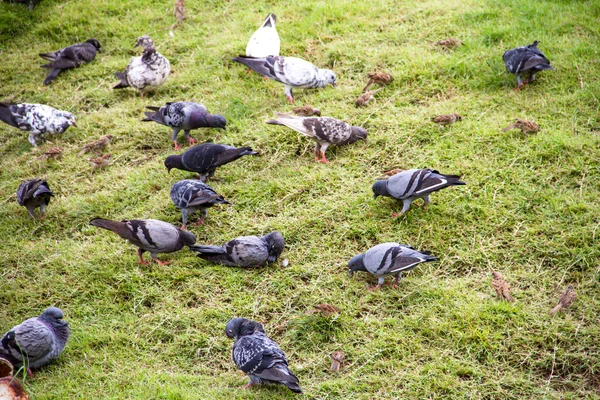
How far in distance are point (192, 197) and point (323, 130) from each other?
1.74 m

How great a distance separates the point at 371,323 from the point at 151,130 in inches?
173

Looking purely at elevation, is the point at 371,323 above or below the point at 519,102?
below

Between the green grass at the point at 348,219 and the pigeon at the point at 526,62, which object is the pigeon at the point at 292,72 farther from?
the pigeon at the point at 526,62

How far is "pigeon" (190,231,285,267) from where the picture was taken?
5.61 m

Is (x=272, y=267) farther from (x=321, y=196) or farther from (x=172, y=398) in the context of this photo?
(x=172, y=398)

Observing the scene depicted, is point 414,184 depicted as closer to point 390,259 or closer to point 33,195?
point 390,259

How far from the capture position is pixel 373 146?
7113mm

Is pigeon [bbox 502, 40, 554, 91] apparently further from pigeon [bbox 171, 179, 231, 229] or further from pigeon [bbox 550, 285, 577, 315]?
pigeon [bbox 171, 179, 231, 229]

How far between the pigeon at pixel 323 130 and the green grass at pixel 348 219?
7.4 inches

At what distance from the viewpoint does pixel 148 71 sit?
8531mm

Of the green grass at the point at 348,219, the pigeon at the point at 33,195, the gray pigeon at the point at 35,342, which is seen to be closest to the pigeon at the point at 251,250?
the green grass at the point at 348,219

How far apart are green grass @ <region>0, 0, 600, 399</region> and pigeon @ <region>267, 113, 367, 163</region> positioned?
19cm

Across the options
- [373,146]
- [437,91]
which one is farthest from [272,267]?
[437,91]

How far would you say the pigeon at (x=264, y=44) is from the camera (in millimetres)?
8594
